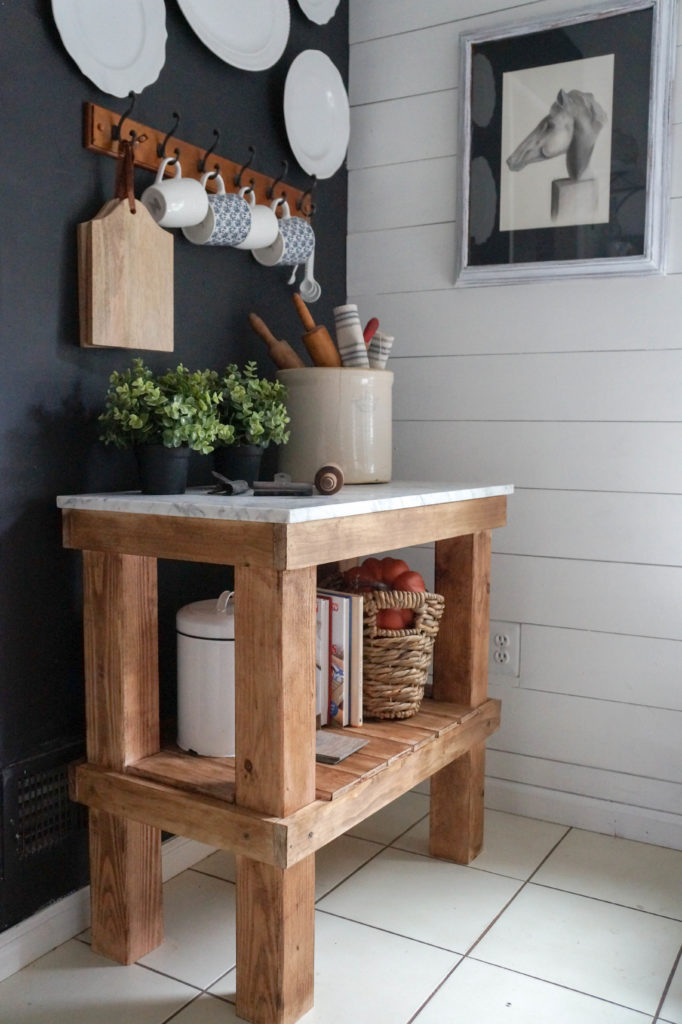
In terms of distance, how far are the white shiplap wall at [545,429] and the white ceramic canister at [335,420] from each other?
407 mm

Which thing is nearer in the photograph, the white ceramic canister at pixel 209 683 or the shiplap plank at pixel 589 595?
the white ceramic canister at pixel 209 683

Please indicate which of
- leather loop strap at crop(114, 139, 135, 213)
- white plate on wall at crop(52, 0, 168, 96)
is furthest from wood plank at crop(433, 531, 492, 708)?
white plate on wall at crop(52, 0, 168, 96)

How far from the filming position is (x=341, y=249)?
2.29 meters

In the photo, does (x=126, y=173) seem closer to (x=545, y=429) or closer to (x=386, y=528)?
(x=386, y=528)

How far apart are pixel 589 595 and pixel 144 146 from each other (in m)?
1.30

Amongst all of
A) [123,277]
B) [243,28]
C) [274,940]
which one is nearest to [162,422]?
[123,277]

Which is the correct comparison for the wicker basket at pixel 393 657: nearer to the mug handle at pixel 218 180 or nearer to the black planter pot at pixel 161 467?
the black planter pot at pixel 161 467

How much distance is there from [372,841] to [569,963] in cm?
54

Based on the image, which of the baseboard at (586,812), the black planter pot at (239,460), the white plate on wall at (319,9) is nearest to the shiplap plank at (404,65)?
the white plate on wall at (319,9)

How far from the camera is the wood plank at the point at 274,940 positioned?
1351 millimetres

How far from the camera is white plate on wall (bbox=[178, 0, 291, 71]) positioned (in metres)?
1.75

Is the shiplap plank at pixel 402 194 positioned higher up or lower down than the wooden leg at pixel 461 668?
higher up

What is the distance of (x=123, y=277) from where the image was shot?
5.18 ft

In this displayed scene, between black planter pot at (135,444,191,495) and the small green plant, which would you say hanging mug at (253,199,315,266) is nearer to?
the small green plant
